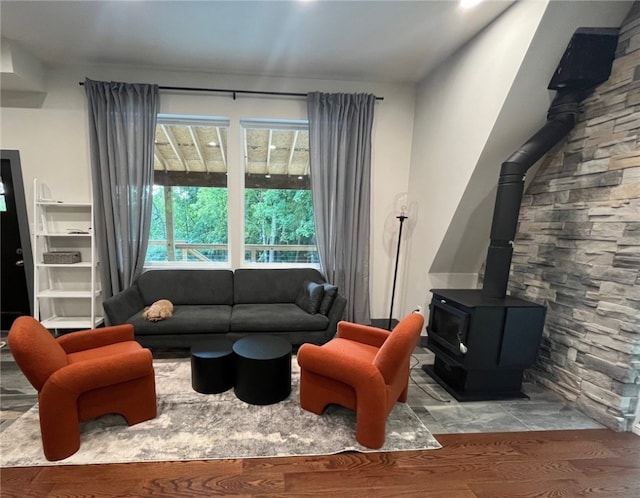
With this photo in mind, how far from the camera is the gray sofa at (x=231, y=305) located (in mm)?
2719

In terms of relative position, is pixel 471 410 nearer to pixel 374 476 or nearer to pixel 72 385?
pixel 374 476

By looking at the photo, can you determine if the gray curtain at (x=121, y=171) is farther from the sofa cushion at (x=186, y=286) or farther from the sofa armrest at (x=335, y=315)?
the sofa armrest at (x=335, y=315)

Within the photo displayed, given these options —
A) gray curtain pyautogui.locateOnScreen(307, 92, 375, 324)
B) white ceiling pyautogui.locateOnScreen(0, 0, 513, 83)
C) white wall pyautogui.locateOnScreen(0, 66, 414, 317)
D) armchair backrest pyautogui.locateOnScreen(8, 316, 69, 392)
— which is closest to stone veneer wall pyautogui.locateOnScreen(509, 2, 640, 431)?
white ceiling pyautogui.locateOnScreen(0, 0, 513, 83)

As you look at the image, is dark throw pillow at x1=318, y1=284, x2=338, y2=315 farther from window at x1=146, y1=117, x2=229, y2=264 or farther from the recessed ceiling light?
the recessed ceiling light

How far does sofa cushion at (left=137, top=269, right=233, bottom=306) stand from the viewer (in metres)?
3.15

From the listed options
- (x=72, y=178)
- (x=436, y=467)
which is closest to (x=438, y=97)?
(x=436, y=467)

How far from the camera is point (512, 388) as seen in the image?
2.36 metres

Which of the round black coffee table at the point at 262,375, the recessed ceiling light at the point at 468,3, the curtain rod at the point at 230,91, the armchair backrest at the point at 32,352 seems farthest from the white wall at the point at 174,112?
the armchair backrest at the point at 32,352

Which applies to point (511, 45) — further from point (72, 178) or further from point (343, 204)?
point (72, 178)

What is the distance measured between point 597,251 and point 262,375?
2580 mm

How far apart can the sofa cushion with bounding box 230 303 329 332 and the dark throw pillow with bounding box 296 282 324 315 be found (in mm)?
63

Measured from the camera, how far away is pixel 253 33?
8.24ft

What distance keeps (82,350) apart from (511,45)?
3789 mm

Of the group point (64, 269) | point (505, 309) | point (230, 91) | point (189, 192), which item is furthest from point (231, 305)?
point (505, 309)
